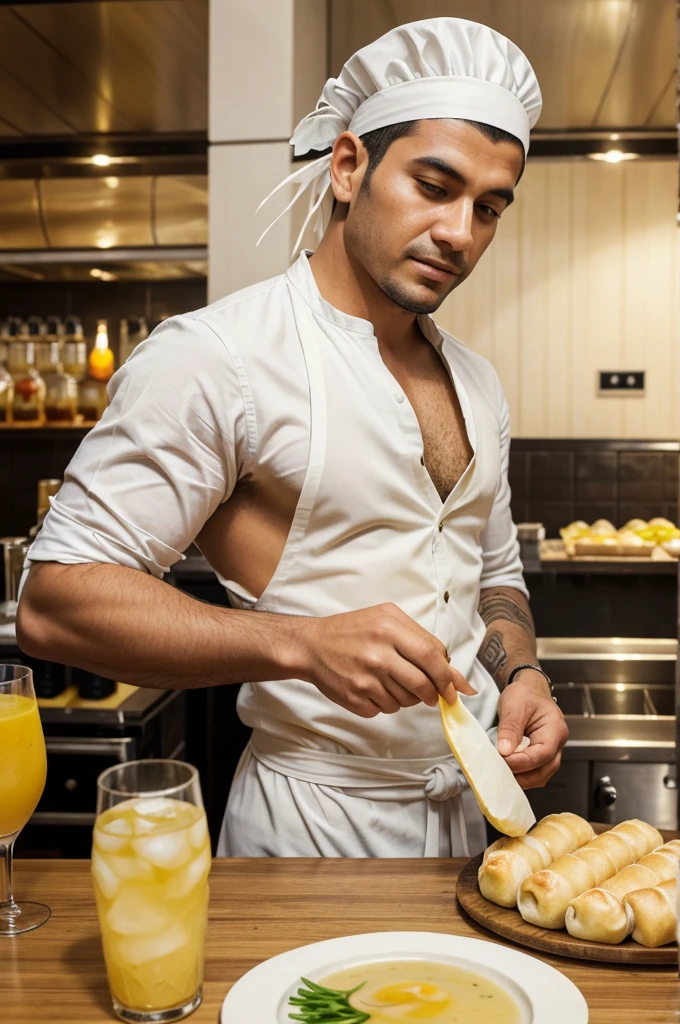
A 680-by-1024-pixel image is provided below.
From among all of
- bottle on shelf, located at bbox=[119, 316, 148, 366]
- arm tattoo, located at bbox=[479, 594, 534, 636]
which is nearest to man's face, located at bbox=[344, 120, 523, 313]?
arm tattoo, located at bbox=[479, 594, 534, 636]

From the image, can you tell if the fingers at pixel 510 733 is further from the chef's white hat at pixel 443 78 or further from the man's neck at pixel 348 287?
the chef's white hat at pixel 443 78

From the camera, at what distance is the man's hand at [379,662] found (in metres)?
1.00

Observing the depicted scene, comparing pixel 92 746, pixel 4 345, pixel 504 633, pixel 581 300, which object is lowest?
pixel 92 746

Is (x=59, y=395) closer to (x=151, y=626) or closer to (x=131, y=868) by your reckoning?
(x=151, y=626)

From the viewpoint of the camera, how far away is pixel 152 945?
766 millimetres

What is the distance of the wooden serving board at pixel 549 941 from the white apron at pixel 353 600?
404 millimetres

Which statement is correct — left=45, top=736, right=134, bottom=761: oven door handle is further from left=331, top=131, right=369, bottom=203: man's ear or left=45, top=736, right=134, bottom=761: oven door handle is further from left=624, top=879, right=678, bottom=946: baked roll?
left=624, top=879, right=678, bottom=946: baked roll

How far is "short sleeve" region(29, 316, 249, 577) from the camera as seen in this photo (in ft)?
4.00

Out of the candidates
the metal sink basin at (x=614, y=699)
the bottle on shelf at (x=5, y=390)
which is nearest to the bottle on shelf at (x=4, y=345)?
the bottle on shelf at (x=5, y=390)

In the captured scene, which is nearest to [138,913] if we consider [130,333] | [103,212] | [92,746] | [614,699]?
[92,746]

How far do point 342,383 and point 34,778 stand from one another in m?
0.66

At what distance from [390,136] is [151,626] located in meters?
0.74

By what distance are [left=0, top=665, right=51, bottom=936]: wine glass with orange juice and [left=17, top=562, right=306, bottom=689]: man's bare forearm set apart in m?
0.18

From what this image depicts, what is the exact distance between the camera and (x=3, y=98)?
3.55 meters
